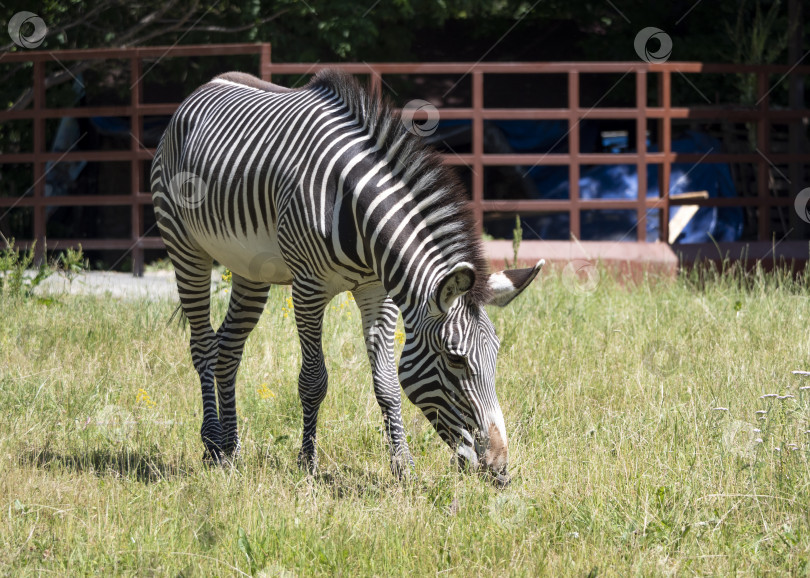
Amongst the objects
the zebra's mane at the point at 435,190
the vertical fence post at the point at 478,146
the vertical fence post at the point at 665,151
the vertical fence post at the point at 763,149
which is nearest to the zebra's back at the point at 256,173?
the zebra's mane at the point at 435,190

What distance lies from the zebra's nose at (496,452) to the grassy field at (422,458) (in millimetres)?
115

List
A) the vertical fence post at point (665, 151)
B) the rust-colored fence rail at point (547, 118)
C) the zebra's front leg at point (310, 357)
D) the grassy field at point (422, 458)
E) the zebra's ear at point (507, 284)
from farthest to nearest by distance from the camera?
the vertical fence post at point (665, 151)
the rust-colored fence rail at point (547, 118)
the zebra's front leg at point (310, 357)
the zebra's ear at point (507, 284)
the grassy field at point (422, 458)

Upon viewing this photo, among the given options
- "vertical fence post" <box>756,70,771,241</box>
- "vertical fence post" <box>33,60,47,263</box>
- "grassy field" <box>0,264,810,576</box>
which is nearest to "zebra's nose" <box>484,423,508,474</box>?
"grassy field" <box>0,264,810,576</box>

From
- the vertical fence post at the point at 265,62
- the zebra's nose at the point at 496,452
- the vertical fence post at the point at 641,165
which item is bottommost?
the zebra's nose at the point at 496,452

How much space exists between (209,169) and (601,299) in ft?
12.4

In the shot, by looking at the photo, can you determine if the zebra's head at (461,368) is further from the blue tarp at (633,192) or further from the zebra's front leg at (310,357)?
the blue tarp at (633,192)

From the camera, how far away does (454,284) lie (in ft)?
12.5

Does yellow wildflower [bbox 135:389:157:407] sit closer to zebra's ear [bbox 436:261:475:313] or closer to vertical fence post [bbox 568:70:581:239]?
zebra's ear [bbox 436:261:475:313]

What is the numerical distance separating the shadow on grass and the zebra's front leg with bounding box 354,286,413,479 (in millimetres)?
991

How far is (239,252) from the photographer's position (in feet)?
16.6

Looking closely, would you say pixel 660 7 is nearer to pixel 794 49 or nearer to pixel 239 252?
pixel 794 49

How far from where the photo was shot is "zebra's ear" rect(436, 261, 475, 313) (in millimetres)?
3723

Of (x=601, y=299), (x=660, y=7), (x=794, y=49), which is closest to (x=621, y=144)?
(x=660, y=7)

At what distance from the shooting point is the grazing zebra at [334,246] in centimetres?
392
